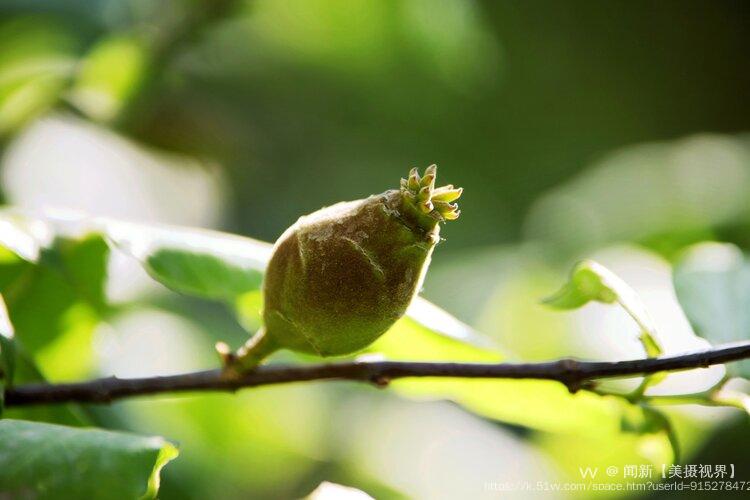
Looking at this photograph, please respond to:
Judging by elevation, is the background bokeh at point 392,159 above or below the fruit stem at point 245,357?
above

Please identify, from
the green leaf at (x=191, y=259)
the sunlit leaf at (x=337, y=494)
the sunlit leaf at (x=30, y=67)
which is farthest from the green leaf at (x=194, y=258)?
the sunlit leaf at (x=30, y=67)

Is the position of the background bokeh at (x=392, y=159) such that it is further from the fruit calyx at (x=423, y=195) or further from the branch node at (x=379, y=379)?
the fruit calyx at (x=423, y=195)

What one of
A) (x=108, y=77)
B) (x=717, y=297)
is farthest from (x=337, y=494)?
(x=108, y=77)

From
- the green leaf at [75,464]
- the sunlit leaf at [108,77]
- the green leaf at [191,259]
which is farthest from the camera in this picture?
the sunlit leaf at [108,77]

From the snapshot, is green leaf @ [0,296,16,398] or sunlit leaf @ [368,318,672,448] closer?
green leaf @ [0,296,16,398]

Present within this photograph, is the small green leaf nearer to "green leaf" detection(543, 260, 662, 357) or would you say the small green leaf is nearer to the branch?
the branch

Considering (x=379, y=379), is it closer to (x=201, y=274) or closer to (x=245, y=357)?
(x=245, y=357)

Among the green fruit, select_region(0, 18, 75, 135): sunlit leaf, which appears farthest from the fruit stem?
select_region(0, 18, 75, 135): sunlit leaf
